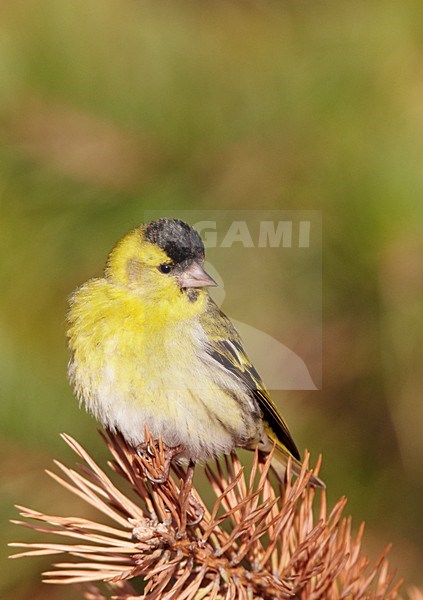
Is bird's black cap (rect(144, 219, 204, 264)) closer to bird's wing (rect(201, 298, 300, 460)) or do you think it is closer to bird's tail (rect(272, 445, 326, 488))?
bird's wing (rect(201, 298, 300, 460))

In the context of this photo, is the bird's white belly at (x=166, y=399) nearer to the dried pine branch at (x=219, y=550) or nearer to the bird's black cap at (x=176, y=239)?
the bird's black cap at (x=176, y=239)

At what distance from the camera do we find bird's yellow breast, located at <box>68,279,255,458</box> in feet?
5.12

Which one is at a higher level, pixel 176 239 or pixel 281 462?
pixel 176 239

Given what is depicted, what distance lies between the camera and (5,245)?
155cm

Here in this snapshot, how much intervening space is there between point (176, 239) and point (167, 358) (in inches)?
11.2

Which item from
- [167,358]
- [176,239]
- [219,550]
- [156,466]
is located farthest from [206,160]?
[219,550]

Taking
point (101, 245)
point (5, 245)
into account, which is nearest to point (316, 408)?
point (101, 245)

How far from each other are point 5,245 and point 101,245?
0.23 metres

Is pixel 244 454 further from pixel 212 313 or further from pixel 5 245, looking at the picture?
pixel 5 245

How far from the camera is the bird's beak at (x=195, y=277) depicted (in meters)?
1.66

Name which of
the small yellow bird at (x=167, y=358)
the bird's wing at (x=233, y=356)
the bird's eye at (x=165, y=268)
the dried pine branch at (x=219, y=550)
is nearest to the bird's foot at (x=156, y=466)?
the dried pine branch at (x=219, y=550)

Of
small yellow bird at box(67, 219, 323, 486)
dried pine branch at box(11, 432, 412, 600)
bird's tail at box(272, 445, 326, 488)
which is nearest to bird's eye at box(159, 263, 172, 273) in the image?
small yellow bird at box(67, 219, 323, 486)

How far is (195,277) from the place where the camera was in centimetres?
170

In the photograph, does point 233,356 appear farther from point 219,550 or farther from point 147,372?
point 219,550
